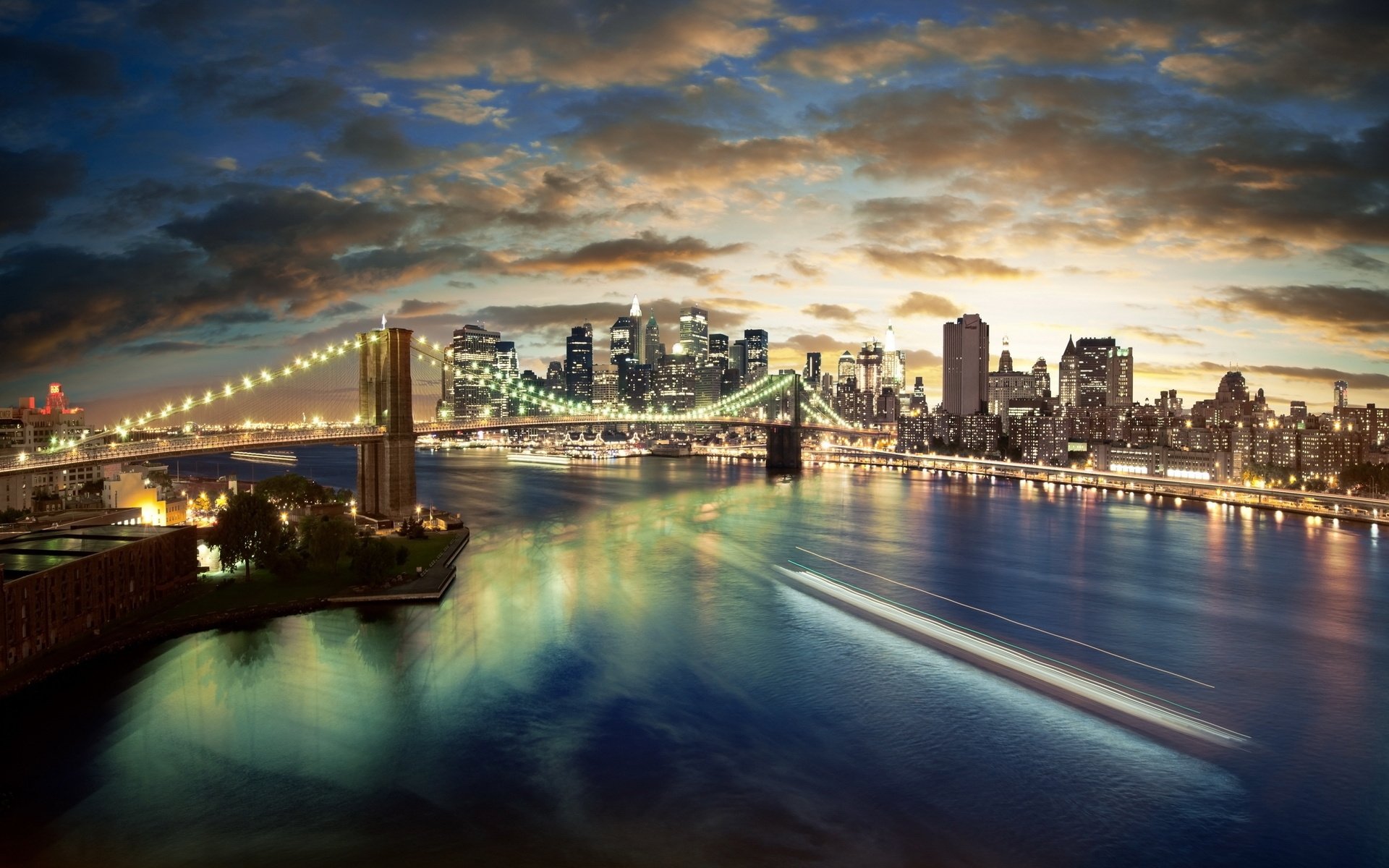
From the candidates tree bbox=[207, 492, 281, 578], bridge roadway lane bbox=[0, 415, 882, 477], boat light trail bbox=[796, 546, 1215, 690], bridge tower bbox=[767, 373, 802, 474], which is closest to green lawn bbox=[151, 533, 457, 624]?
tree bbox=[207, 492, 281, 578]

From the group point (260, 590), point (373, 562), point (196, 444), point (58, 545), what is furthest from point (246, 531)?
point (196, 444)

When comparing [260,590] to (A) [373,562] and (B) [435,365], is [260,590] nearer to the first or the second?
(A) [373,562]

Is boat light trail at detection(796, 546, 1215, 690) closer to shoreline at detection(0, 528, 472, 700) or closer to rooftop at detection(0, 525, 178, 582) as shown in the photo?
shoreline at detection(0, 528, 472, 700)

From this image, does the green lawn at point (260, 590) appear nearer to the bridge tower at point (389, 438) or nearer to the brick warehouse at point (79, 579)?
the brick warehouse at point (79, 579)

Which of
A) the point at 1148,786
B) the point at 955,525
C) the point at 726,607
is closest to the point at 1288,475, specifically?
the point at 955,525

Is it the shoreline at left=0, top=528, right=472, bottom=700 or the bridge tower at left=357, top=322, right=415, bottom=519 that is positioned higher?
the bridge tower at left=357, top=322, right=415, bottom=519

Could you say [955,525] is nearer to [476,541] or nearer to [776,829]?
[476,541]
